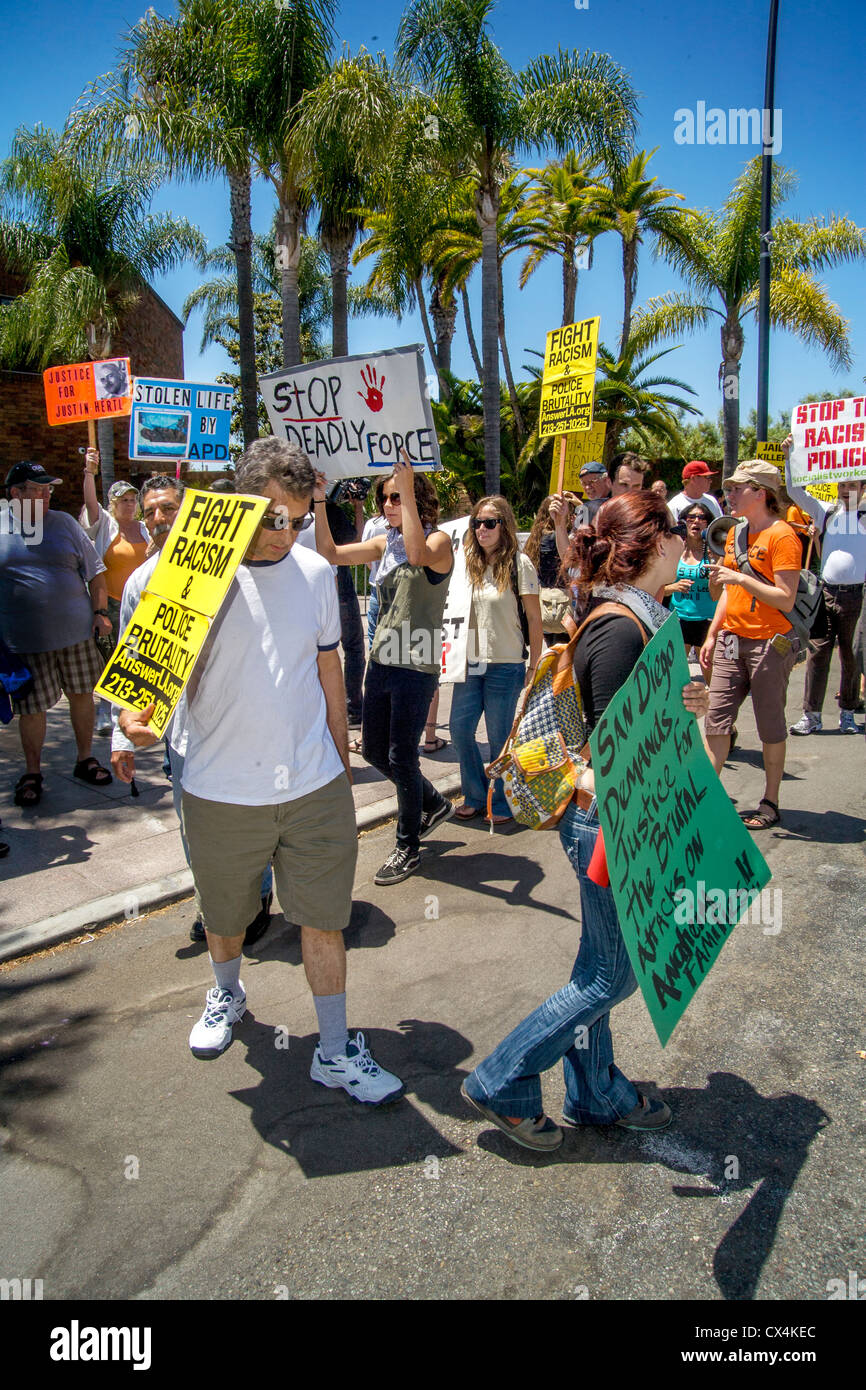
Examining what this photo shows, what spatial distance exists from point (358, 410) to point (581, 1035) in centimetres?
345

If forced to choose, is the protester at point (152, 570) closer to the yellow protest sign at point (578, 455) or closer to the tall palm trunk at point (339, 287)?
the yellow protest sign at point (578, 455)

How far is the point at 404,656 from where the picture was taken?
15.3ft

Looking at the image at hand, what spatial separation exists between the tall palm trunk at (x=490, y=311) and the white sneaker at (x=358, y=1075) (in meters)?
15.0

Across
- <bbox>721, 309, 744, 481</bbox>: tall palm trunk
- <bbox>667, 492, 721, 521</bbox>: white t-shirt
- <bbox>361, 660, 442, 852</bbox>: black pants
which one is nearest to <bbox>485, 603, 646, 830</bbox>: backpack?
<bbox>361, 660, 442, 852</bbox>: black pants

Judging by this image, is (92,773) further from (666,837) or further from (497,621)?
(666,837)

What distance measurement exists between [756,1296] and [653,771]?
128 cm

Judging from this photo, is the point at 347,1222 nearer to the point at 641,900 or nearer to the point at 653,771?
the point at 641,900

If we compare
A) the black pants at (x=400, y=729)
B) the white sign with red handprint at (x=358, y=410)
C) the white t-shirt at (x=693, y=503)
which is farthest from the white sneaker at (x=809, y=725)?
the white sign with red handprint at (x=358, y=410)

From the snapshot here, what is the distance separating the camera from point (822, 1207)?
97.9 inches

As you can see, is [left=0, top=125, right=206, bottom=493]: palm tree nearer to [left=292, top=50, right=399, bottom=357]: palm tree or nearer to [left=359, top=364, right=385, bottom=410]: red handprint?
[left=292, top=50, right=399, bottom=357]: palm tree

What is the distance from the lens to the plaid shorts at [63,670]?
5934 mm

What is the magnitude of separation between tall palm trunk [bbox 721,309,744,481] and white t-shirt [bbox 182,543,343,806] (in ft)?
66.9

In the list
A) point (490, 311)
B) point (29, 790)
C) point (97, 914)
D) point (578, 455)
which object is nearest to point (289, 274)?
point (490, 311)
